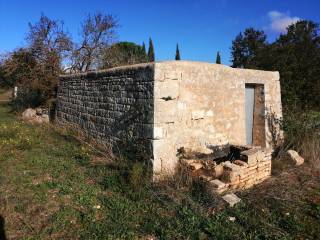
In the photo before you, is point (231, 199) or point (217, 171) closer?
point (231, 199)

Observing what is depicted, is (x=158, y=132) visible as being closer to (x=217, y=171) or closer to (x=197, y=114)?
(x=197, y=114)

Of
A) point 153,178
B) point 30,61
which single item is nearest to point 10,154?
point 153,178

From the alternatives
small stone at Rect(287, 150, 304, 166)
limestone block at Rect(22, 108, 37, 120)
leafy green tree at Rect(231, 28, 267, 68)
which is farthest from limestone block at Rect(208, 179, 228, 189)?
leafy green tree at Rect(231, 28, 267, 68)

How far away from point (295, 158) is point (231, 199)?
9.51 feet

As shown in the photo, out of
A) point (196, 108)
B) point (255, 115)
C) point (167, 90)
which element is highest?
point (167, 90)

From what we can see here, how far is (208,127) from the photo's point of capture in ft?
22.1

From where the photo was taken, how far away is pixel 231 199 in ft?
15.5

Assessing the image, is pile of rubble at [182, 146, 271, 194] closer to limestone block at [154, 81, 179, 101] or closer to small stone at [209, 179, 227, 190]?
small stone at [209, 179, 227, 190]

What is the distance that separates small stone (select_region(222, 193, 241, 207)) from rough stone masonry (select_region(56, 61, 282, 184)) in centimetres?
137

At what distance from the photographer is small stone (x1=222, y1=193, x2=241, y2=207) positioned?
15.2ft

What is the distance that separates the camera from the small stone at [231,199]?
463 centimetres

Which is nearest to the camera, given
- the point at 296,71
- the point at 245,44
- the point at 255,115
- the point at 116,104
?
the point at 116,104

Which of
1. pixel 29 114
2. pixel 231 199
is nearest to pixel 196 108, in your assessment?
pixel 231 199

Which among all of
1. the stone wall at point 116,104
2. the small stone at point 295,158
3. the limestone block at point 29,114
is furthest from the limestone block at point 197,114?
the limestone block at point 29,114
